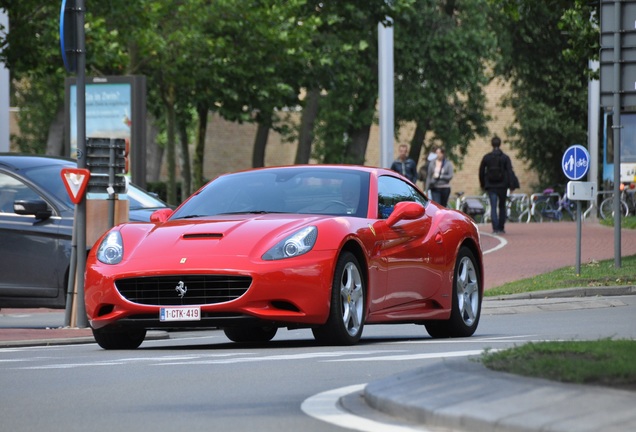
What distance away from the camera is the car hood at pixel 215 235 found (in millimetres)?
12328

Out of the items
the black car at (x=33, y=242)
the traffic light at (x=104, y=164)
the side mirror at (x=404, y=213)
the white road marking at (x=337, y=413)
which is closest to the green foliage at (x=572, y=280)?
the traffic light at (x=104, y=164)

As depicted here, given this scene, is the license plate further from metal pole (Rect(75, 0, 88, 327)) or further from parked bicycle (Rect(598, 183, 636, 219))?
parked bicycle (Rect(598, 183, 636, 219))

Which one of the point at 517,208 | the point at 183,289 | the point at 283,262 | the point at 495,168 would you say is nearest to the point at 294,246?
the point at 283,262

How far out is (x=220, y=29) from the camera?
131 ft

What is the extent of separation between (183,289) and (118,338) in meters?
1.09

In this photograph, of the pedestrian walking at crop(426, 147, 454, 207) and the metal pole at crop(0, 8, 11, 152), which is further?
the pedestrian walking at crop(426, 147, 454, 207)

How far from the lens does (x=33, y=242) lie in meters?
17.4

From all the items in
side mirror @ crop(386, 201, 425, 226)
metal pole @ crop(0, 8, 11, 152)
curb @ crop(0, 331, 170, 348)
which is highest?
metal pole @ crop(0, 8, 11, 152)

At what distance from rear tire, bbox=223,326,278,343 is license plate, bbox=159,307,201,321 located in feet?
5.92

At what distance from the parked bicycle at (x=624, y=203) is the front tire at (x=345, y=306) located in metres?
34.2

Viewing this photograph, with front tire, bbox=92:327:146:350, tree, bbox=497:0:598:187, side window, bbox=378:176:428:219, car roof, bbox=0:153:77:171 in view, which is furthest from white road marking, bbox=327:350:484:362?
tree, bbox=497:0:598:187

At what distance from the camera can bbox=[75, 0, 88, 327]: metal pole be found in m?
16.7

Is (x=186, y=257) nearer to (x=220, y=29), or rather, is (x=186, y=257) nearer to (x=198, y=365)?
(x=198, y=365)

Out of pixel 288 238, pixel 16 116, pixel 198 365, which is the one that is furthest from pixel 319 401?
pixel 16 116
